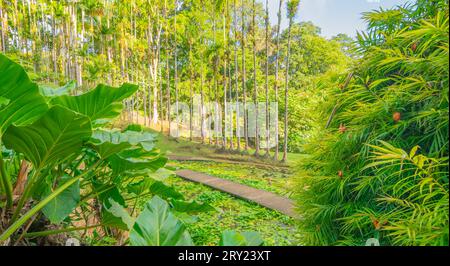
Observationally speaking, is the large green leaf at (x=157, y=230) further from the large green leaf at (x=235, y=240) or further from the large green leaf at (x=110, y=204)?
the large green leaf at (x=110, y=204)

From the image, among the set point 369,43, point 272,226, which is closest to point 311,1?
point 369,43

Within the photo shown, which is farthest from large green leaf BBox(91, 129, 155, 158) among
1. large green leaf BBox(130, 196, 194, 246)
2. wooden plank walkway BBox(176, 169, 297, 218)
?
wooden plank walkway BBox(176, 169, 297, 218)

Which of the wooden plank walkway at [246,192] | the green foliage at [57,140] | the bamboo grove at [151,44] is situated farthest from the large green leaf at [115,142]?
the bamboo grove at [151,44]

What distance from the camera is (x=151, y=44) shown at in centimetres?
651

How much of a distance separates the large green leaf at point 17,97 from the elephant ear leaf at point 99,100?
0.10m

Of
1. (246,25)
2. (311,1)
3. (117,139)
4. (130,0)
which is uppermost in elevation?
(130,0)

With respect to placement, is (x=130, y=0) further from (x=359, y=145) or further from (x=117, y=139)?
(x=359, y=145)

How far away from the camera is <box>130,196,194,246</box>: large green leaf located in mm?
471

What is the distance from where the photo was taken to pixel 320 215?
0.64m

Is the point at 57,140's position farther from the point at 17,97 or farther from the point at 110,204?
the point at 110,204

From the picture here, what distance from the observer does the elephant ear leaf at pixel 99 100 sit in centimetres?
75

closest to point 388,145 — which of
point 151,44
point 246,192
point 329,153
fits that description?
point 329,153
